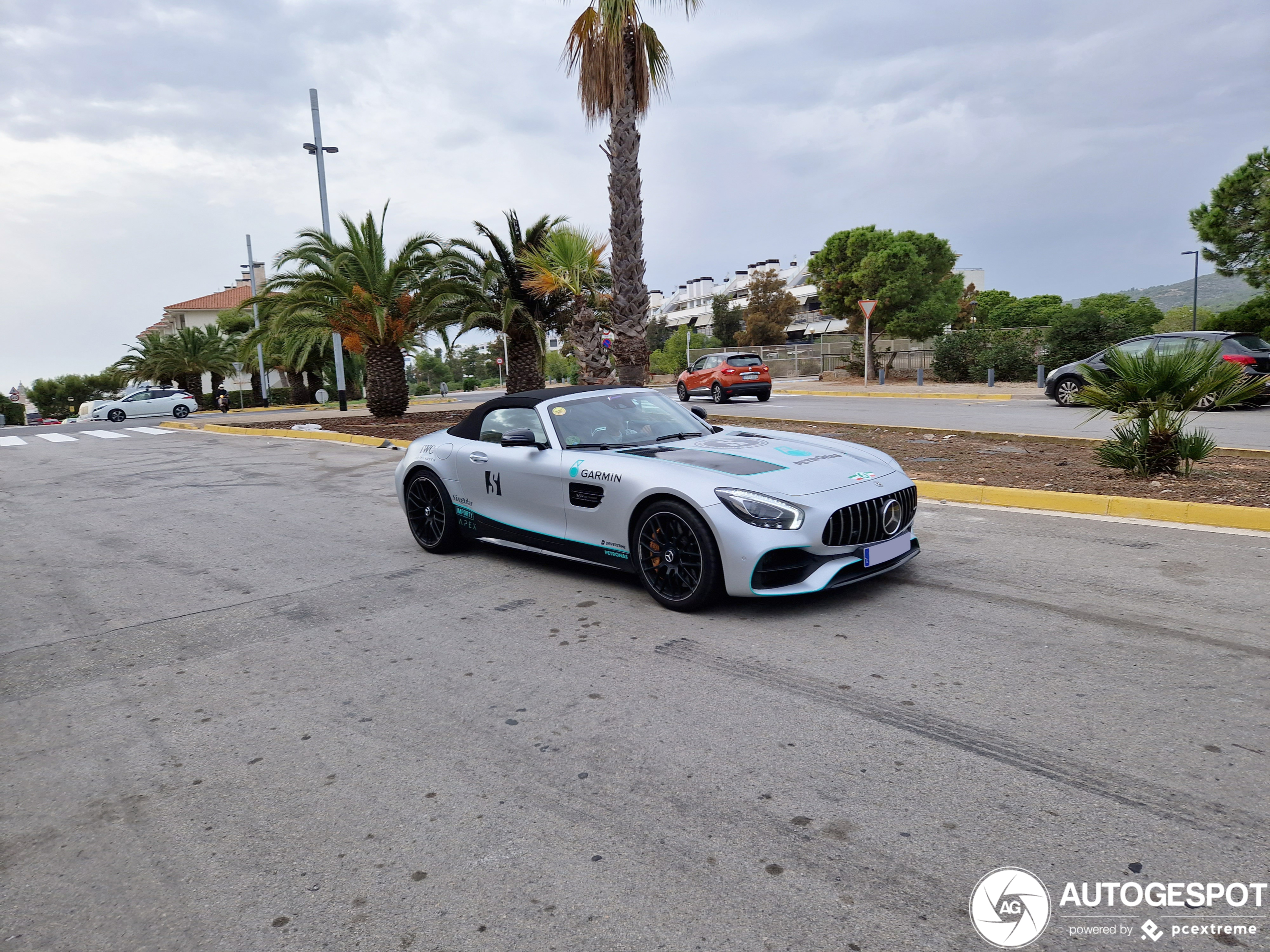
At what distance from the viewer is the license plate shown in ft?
16.5

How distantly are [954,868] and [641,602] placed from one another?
298 centimetres

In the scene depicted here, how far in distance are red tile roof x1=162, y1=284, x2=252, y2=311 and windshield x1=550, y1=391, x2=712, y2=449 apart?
259 feet

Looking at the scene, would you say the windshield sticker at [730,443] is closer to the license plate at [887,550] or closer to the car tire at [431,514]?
the license plate at [887,550]

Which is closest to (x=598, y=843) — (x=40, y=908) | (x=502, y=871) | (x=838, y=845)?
(x=502, y=871)

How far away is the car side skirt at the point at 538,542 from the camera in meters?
5.52

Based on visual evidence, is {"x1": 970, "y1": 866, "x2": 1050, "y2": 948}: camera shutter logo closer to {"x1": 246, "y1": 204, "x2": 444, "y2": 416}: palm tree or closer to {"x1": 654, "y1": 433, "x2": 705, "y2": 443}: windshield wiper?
{"x1": 654, "y1": 433, "x2": 705, "y2": 443}: windshield wiper

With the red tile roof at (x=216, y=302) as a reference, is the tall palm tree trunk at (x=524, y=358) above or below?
below

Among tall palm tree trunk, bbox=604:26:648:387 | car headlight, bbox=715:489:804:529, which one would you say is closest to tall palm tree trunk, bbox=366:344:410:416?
tall palm tree trunk, bbox=604:26:648:387

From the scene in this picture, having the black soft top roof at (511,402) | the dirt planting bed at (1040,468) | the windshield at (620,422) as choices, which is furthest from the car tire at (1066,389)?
the black soft top roof at (511,402)

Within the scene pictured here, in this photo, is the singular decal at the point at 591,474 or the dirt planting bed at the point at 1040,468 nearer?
the singular decal at the point at 591,474

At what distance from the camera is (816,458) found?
545 cm

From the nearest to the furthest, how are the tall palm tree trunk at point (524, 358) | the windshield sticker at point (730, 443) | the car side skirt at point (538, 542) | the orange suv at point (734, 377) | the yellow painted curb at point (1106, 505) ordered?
1. the car side skirt at point (538, 542)
2. the windshield sticker at point (730, 443)
3. the yellow painted curb at point (1106, 505)
4. the tall palm tree trunk at point (524, 358)
5. the orange suv at point (734, 377)

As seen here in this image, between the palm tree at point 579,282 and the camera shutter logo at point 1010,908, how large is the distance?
15290 mm

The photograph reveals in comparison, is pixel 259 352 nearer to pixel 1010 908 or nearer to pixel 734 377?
pixel 734 377
